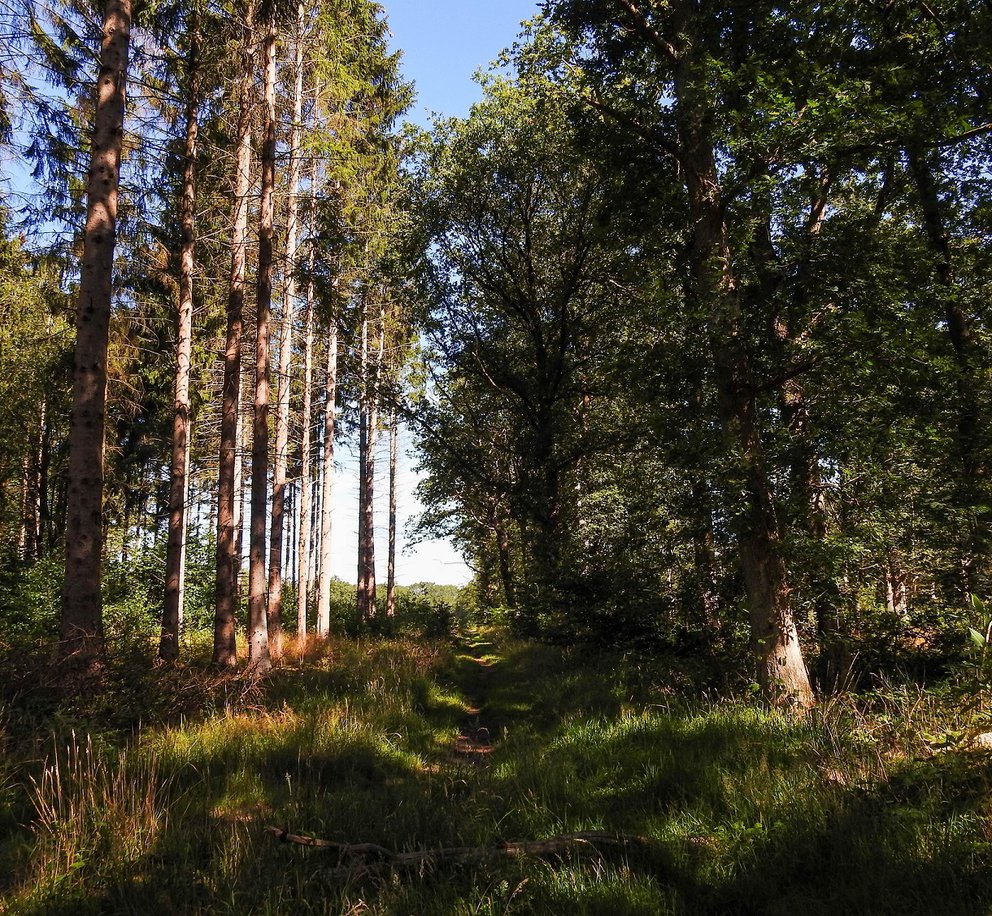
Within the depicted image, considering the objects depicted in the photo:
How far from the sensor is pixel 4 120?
8.38m

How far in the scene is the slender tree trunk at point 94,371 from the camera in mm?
6016

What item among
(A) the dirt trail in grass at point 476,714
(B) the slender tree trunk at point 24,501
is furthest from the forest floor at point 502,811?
(B) the slender tree trunk at point 24,501

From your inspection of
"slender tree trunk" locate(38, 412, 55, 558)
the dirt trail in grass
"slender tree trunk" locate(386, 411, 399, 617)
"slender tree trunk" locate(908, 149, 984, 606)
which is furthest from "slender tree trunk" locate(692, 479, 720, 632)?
"slender tree trunk" locate(38, 412, 55, 558)

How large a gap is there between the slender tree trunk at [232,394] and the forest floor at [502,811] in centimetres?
324

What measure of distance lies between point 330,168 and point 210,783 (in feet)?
34.0

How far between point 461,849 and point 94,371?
6.39 metres

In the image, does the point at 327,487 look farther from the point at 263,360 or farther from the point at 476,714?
the point at 476,714

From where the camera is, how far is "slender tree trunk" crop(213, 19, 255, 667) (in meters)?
9.87

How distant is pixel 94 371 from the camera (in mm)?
6297

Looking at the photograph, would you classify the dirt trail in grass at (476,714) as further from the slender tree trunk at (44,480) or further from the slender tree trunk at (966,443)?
the slender tree trunk at (44,480)

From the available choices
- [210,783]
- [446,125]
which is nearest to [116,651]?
[210,783]

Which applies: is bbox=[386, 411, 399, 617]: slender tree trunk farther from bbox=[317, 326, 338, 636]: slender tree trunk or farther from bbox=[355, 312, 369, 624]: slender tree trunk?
bbox=[317, 326, 338, 636]: slender tree trunk

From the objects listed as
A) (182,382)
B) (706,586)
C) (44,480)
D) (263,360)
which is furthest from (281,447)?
(44,480)

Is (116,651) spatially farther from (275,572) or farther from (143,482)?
(143,482)
